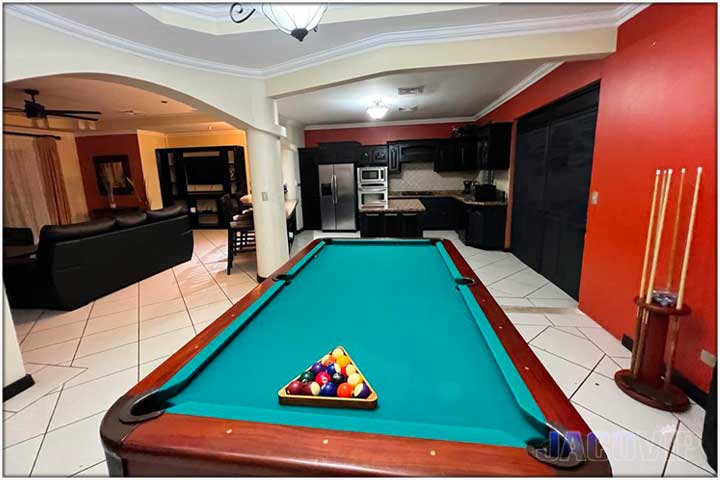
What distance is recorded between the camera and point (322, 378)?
99 cm

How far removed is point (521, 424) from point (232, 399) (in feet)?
2.74

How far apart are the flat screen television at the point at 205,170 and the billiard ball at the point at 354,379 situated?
7962mm

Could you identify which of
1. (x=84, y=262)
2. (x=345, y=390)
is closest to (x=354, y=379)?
(x=345, y=390)

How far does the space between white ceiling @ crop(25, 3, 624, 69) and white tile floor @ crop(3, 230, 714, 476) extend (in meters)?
2.45

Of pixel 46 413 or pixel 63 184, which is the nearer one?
pixel 46 413

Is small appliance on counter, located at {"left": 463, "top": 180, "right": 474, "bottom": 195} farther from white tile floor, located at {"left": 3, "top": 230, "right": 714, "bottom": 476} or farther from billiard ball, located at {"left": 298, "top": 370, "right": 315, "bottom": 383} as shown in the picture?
billiard ball, located at {"left": 298, "top": 370, "right": 315, "bottom": 383}

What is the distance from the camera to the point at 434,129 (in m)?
7.30

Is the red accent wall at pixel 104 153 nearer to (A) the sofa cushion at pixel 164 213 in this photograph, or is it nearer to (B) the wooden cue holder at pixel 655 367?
(A) the sofa cushion at pixel 164 213

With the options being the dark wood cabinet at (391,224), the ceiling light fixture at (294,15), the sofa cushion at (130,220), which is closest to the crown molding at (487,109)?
the dark wood cabinet at (391,224)

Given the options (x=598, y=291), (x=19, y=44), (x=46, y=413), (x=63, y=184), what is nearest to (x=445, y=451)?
(x=46, y=413)

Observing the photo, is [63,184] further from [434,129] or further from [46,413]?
[434,129]

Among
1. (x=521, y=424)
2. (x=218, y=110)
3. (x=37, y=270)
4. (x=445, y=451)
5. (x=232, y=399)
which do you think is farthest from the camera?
(x=218, y=110)

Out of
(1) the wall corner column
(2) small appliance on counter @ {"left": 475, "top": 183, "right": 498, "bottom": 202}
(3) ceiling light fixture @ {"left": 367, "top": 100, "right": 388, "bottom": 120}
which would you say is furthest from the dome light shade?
(2) small appliance on counter @ {"left": 475, "top": 183, "right": 498, "bottom": 202}

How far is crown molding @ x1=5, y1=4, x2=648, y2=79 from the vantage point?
2146 mm
